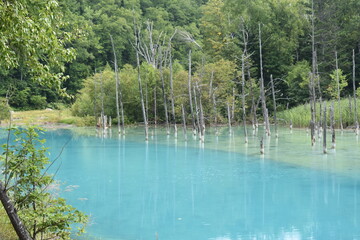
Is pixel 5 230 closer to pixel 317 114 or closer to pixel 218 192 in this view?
pixel 218 192

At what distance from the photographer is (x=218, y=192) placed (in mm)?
13203

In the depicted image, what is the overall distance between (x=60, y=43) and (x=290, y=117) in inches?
1184

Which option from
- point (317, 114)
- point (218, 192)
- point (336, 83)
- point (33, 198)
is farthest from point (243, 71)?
point (33, 198)

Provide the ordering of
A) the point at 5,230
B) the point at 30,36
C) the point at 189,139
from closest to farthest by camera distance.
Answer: the point at 30,36 → the point at 5,230 → the point at 189,139

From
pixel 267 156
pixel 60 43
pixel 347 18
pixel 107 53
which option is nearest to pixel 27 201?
pixel 60 43

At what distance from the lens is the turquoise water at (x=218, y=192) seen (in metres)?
9.61

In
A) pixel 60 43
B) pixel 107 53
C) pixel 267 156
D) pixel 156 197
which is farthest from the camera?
pixel 107 53

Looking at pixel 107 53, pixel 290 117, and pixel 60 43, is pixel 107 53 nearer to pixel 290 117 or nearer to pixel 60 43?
pixel 290 117

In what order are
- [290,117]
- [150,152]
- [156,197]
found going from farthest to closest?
[290,117]
[150,152]
[156,197]

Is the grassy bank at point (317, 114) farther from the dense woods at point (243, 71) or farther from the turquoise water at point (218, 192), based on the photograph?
the turquoise water at point (218, 192)

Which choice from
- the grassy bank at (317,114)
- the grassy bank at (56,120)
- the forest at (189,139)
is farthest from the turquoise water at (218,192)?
the grassy bank at (56,120)

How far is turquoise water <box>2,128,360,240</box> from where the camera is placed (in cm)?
961

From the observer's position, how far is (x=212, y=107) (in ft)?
119

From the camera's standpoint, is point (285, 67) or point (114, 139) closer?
point (114, 139)
